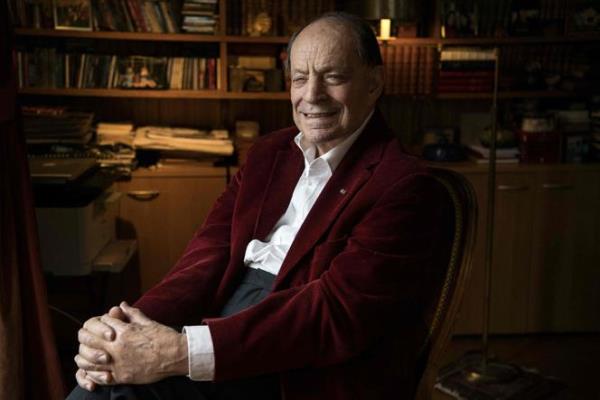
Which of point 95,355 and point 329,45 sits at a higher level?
point 329,45

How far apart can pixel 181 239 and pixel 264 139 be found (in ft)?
4.68

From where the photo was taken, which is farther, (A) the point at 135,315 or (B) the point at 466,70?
(B) the point at 466,70

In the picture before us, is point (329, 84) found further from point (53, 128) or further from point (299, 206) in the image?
point (53, 128)

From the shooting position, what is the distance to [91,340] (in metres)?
1.30

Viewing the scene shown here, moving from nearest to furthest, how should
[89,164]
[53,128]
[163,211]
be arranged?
[89,164]
[53,128]
[163,211]

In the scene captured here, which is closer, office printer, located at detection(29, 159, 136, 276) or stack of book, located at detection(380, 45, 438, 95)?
office printer, located at detection(29, 159, 136, 276)

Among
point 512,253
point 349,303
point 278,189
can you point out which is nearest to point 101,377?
point 349,303

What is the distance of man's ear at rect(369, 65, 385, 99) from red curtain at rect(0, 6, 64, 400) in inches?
38.5

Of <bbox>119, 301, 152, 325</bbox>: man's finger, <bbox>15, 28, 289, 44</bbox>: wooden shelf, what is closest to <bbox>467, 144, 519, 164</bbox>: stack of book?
<bbox>15, 28, 289, 44</bbox>: wooden shelf

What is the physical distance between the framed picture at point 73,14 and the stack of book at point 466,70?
62.4 inches

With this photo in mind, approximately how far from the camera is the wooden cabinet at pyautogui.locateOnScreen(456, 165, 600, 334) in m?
2.97

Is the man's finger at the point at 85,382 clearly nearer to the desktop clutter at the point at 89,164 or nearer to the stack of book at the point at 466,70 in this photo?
the desktop clutter at the point at 89,164

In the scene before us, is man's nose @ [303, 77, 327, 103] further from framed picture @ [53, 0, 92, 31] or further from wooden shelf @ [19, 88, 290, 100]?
framed picture @ [53, 0, 92, 31]

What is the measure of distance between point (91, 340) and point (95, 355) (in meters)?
0.04
